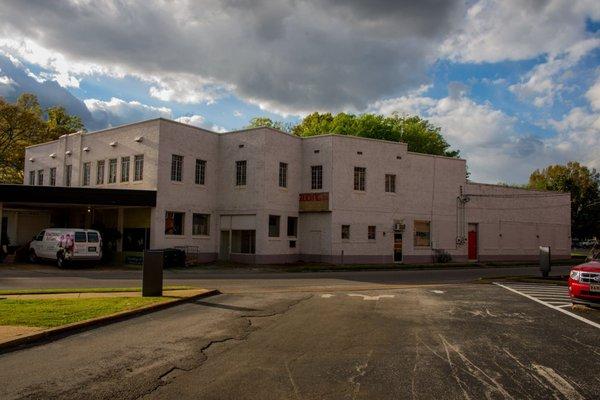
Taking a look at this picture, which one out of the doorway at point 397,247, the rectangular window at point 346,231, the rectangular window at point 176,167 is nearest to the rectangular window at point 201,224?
the rectangular window at point 176,167

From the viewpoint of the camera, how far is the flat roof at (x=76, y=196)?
29.3 metres

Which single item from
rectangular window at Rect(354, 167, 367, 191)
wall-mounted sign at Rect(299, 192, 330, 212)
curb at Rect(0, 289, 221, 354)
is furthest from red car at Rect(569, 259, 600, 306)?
rectangular window at Rect(354, 167, 367, 191)

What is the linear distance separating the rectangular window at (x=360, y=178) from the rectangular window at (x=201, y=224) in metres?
10.2

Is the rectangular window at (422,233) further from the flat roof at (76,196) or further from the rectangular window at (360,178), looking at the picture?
the flat roof at (76,196)

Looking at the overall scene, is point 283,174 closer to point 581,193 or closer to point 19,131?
point 19,131

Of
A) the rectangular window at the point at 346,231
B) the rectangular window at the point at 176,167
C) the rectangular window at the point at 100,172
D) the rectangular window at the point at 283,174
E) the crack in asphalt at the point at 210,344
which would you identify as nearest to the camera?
the crack in asphalt at the point at 210,344

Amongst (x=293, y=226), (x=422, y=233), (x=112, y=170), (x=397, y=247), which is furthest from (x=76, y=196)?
(x=422, y=233)

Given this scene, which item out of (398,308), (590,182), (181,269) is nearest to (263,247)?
(181,269)

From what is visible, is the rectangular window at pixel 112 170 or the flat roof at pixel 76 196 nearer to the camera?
the flat roof at pixel 76 196

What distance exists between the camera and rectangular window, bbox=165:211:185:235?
31.4 m

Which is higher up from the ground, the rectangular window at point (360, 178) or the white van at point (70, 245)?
the rectangular window at point (360, 178)

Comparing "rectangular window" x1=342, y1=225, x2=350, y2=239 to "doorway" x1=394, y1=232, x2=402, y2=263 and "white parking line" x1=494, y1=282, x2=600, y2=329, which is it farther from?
"white parking line" x1=494, y1=282, x2=600, y2=329

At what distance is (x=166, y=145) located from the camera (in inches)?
1245

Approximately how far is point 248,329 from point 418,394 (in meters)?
4.54
